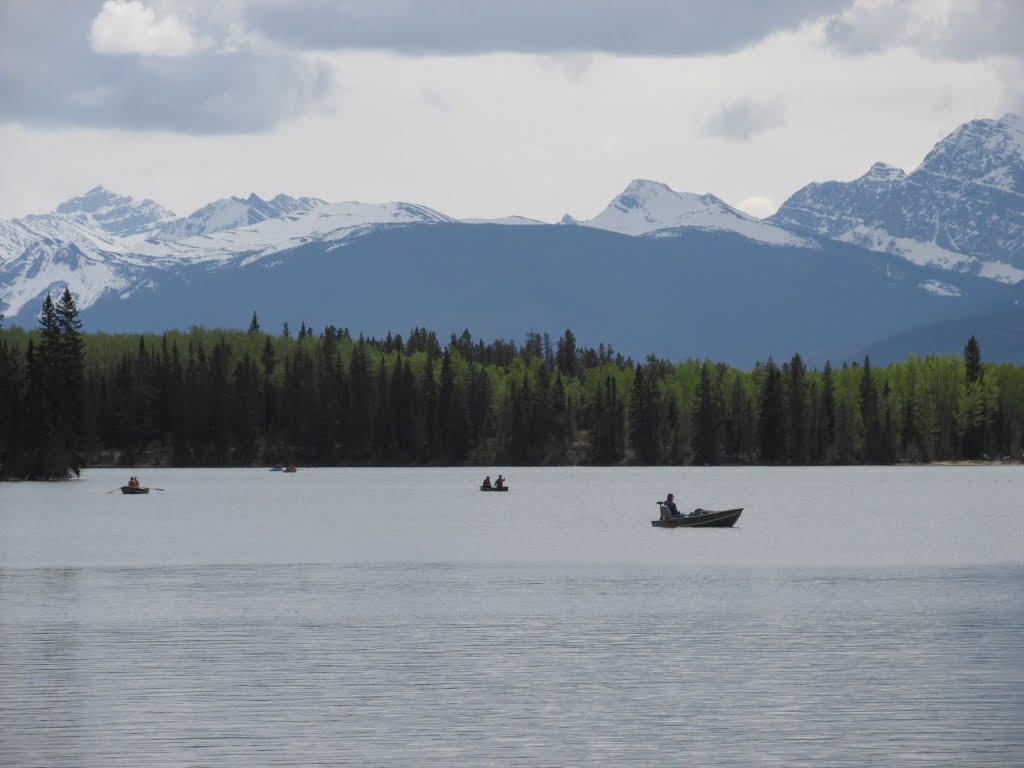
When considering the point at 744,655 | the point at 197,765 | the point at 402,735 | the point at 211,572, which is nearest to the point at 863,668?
the point at 744,655

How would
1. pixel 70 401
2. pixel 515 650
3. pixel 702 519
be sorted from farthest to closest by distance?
1. pixel 70 401
2. pixel 702 519
3. pixel 515 650

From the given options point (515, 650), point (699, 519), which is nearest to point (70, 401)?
point (699, 519)

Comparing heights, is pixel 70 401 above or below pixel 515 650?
above

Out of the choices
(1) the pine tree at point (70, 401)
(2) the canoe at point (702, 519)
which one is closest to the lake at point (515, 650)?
(2) the canoe at point (702, 519)

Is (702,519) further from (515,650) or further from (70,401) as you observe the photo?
(70,401)

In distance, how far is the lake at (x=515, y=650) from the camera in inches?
1353

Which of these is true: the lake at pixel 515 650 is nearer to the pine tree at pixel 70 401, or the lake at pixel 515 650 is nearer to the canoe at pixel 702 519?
the canoe at pixel 702 519

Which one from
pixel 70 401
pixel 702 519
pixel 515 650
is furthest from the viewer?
pixel 70 401

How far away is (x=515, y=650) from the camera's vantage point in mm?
47625

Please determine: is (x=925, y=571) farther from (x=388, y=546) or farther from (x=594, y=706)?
(x=594, y=706)

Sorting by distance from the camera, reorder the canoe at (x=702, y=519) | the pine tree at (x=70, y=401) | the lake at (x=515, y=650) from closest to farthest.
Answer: the lake at (x=515, y=650) → the canoe at (x=702, y=519) → the pine tree at (x=70, y=401)

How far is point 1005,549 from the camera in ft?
291

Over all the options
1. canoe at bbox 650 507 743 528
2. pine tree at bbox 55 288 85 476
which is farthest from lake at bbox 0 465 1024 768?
pine tree at bbox 55 288 85 476

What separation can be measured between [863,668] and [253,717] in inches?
644
